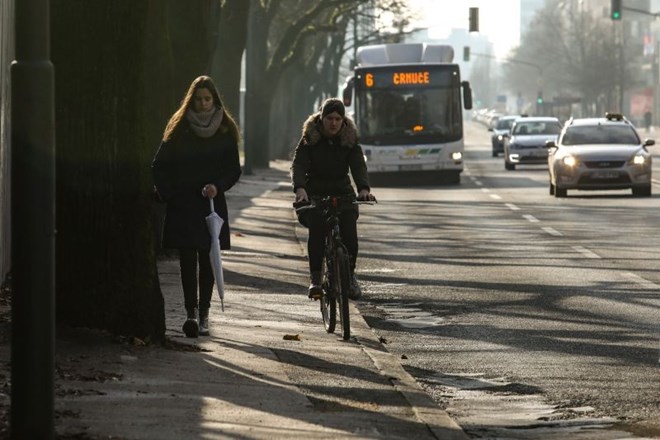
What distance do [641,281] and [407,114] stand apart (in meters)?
25.5

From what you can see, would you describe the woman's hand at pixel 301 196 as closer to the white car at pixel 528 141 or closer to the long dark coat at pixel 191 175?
the long dark coat at pixel 191 175

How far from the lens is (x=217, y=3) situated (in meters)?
27.2

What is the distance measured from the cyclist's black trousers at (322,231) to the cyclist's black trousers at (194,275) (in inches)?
43.0

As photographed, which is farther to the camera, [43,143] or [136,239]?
[136,239]

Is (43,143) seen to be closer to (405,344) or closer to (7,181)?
(405,344)

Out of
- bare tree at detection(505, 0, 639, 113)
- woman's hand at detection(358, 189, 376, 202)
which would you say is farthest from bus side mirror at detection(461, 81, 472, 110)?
bare tree at detection(505, 0, 639, 113)

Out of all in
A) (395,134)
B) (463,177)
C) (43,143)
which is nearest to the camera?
(43,143)

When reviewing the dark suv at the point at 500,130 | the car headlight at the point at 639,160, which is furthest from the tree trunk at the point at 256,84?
the dark suv at the point at 500,130

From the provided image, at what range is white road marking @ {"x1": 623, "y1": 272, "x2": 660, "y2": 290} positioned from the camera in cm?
1650

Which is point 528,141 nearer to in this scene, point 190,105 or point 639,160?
point 639,160

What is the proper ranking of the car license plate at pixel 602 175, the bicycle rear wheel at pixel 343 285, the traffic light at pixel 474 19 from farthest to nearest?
1. the traffic light at pixel 474 19
2. the car license plate at pixel 602 175
3. the bicycle rear wheel at pixel 343 285

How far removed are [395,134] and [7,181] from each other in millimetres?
27223

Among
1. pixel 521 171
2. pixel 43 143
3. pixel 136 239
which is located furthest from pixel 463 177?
pixel 43 143

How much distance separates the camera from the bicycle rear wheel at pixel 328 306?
12727 mm
